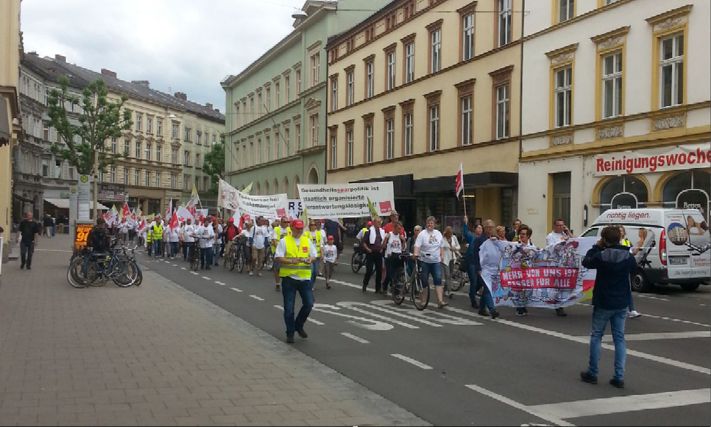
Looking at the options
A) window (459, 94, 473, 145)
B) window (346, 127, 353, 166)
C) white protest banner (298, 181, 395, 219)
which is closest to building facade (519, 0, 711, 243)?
window (459, 94, 473, 145)

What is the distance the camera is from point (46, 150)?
235ft

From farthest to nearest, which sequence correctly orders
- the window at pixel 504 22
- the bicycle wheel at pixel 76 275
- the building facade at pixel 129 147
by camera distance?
the building facade at pixel 129 147 → the window at pixel 504 22 → the bicycle wheel at pixel 76 275

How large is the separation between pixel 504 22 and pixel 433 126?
7.04 m

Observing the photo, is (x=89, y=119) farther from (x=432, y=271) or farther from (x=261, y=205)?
(x=432, y=271)

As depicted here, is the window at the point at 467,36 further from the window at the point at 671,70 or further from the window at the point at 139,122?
the window at the point at 139,122

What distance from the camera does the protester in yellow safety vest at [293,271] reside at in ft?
32.2

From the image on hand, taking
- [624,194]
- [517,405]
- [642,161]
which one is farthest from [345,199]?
[517,405]

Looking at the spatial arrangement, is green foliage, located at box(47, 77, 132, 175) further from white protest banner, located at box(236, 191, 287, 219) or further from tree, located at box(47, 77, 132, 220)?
white protest banner, located at box(236, 191, 287, 219)

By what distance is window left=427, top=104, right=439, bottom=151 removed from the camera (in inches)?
1356

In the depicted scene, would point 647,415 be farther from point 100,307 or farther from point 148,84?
point 148,84

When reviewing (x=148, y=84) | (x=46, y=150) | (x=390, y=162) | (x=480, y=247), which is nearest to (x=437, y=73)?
(x=390, y=162)

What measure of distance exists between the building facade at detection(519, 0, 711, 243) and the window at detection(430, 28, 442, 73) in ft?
23.4

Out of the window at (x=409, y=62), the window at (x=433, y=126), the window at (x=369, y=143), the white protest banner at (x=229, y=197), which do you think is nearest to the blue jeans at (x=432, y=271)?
the white protest banner at (x=229, y=197)

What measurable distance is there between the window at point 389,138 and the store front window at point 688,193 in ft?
66.1
